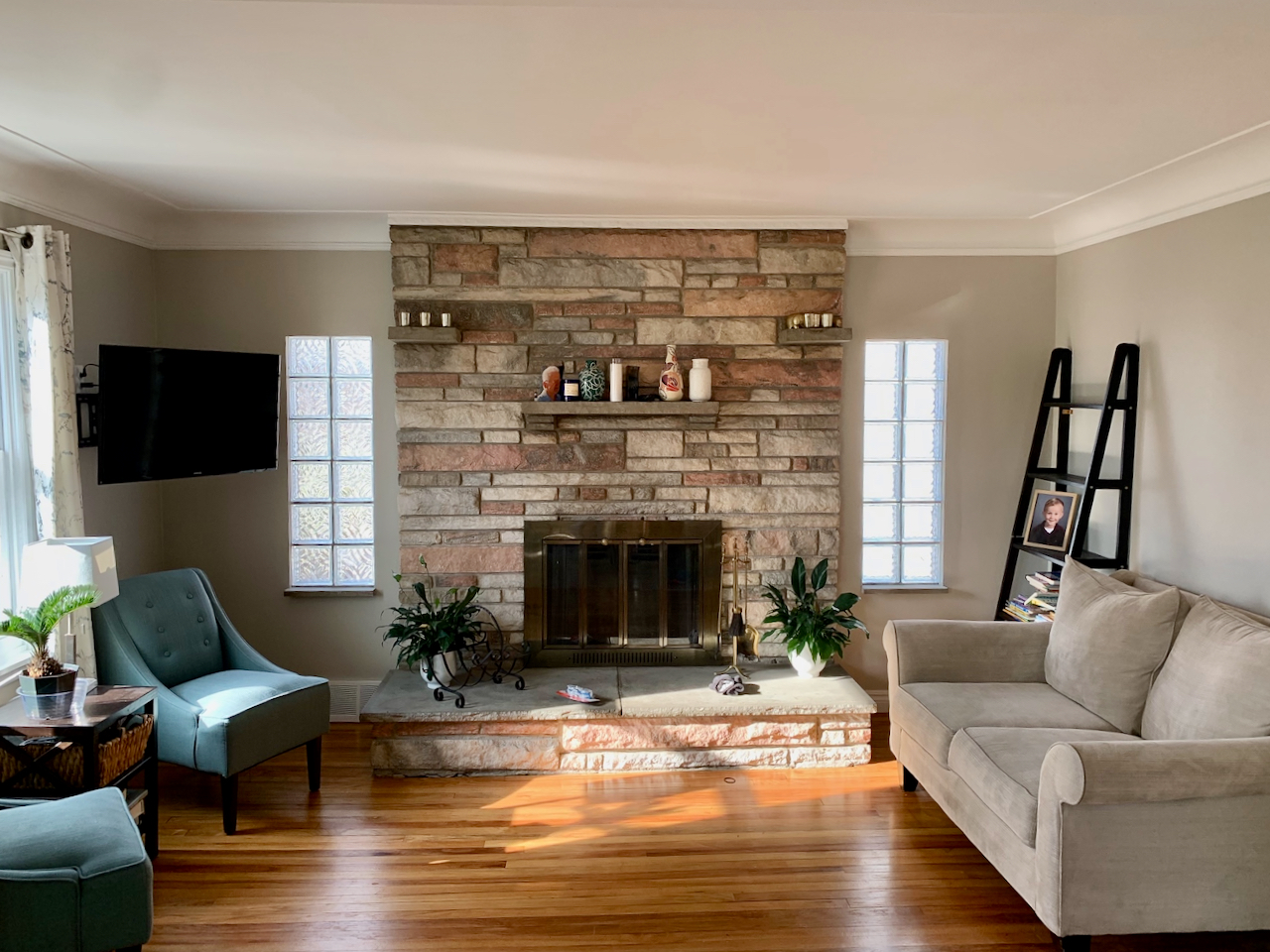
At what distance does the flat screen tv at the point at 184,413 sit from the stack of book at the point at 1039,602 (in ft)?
12.1

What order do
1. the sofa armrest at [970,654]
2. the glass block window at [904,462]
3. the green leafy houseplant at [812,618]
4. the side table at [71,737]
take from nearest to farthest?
1. the side table at [71,737]
2. the sofa armrest at [970,654]
3. the green leafy houseplant at [812,618]
4. the glass block window at [904,462]

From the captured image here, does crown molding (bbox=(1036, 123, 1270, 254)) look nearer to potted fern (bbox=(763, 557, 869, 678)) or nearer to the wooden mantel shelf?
the wooden mantel shelf

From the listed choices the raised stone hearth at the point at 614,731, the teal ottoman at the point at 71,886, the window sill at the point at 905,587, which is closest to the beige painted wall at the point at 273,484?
the raised stone hearth at the point at 614,731

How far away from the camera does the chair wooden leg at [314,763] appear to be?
13.3 feet

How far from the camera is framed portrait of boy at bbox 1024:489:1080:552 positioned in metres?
4.47

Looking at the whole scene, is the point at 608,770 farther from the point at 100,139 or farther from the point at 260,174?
the point at 100,139

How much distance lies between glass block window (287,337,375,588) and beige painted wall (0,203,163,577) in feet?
2.23

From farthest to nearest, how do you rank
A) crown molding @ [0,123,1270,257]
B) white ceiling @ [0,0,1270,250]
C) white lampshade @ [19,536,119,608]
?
crown molding @ [0,123,1270,257] → white lampshade @ [19,536,119,608] → white ceiling @ [0,0,1270,250]

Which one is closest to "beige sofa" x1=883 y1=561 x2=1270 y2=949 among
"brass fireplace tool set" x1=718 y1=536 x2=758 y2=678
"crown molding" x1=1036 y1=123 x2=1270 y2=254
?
"brass fireplace tool set" x1=718 y1=536 x2=758 y2=678

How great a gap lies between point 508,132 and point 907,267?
254 cm

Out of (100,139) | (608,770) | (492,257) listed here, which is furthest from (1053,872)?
(100,139)

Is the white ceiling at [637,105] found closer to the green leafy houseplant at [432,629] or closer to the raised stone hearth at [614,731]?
the green leafy houseplant at [432,629]

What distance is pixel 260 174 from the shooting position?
12.7 feet

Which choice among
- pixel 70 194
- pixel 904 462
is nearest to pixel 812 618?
pixel 904 462
